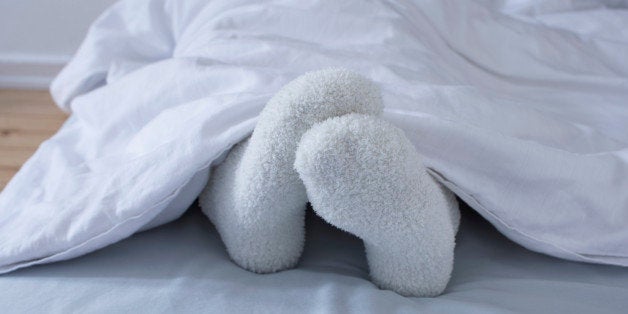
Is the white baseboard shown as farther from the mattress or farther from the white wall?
the mattress

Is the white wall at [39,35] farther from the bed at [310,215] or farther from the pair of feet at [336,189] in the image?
the pair of feet at [336,189]

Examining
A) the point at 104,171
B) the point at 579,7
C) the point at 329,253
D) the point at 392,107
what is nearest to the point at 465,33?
the point at 579,7

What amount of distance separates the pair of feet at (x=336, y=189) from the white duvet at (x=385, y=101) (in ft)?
0.20

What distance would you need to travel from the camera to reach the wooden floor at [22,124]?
58.2 inches

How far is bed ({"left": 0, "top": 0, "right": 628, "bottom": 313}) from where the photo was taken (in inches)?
25.8

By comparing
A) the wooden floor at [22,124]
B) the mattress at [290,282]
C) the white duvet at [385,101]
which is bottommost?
the wooden floor at [22,124]

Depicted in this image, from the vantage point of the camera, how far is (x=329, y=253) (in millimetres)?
743

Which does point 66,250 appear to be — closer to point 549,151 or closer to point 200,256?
point 200,256

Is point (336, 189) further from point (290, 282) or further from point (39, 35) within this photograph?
point (39, 35)

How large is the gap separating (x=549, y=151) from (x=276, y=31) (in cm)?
48

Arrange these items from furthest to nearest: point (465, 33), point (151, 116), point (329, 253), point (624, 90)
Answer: point (465, 33), point (624, 90), point (151, 116), point (329, 253)

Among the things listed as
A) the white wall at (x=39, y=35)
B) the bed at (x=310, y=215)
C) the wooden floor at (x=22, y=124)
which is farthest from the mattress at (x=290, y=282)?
the white wall at (x=39, y=35)

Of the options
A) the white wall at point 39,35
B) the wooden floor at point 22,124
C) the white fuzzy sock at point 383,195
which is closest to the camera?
the white fuzzy sock at point 383,195

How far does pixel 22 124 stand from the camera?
5.44ft
